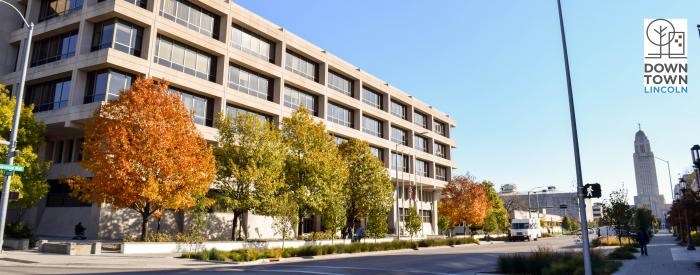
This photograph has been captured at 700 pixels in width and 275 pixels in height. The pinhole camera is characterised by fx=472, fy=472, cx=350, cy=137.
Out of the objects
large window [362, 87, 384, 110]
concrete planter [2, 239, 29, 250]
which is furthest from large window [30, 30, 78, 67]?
large window [362, 87, 384, 110]

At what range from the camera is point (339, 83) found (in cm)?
5653

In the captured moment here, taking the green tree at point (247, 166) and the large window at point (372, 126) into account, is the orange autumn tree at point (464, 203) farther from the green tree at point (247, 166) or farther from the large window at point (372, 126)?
the green tree at point (247, 166)

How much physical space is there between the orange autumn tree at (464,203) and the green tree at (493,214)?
21.8 ft

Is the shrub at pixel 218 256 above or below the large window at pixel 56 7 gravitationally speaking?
below

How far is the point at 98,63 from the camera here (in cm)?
3133

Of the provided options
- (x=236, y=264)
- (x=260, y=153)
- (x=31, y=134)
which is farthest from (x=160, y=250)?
(x=31, y=134)

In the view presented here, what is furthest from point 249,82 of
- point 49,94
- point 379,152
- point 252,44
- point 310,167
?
point 379,152

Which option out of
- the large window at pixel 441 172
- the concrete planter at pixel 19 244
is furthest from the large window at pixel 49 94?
the large window at pixel 441 172

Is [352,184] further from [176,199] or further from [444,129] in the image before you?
[444,129]

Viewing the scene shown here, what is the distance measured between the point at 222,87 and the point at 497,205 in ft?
181

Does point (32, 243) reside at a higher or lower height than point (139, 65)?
lower

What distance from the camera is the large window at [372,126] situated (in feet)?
198

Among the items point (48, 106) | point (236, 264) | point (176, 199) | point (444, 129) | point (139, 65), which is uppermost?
point (444, 129)

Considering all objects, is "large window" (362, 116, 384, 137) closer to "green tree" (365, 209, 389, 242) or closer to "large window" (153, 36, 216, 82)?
"green tree" (365, 209, 389, 242)
